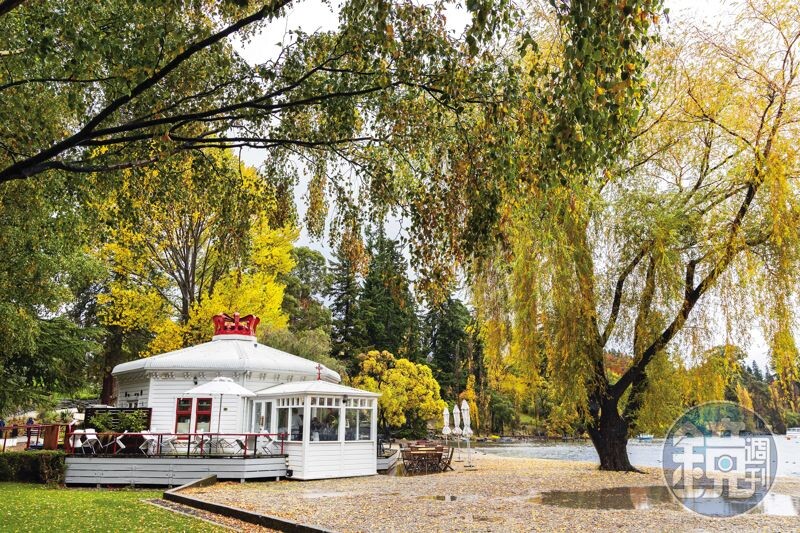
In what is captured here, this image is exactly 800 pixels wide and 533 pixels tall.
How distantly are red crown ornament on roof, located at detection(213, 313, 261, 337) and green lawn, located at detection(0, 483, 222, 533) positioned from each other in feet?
27.7

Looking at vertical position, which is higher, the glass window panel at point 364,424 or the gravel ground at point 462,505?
the glass window panel at point 364,424

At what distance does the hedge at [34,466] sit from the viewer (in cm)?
1534

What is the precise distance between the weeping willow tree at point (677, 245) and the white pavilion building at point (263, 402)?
472cm

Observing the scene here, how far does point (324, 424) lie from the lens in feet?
57.0

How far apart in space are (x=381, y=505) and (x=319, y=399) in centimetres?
686

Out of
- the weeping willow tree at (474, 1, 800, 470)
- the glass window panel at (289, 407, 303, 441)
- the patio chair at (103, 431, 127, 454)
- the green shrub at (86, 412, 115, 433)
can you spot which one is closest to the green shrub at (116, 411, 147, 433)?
the green shrub at (86, 412, 115, 433)

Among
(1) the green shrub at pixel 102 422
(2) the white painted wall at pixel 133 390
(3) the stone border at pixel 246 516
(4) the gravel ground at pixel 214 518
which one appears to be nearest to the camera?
(3) the stone border at pixel 246 516

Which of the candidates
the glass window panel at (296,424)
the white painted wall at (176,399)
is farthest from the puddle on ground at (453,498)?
the white painted wall at (176,399)

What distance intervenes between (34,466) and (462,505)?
38.2 ft

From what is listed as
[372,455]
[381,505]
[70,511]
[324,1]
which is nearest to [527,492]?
[381,505]

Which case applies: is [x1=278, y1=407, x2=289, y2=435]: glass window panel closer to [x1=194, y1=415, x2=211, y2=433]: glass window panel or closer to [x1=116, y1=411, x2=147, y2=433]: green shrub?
[x1=194, y1=415, x2=211, y2=433]: glass window panel

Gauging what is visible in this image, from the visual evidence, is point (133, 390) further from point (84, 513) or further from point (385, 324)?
point (385, 324)

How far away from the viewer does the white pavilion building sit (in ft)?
56.1

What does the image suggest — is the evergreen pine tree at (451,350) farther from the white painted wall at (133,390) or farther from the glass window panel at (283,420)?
the glass window panel at (283,420)
